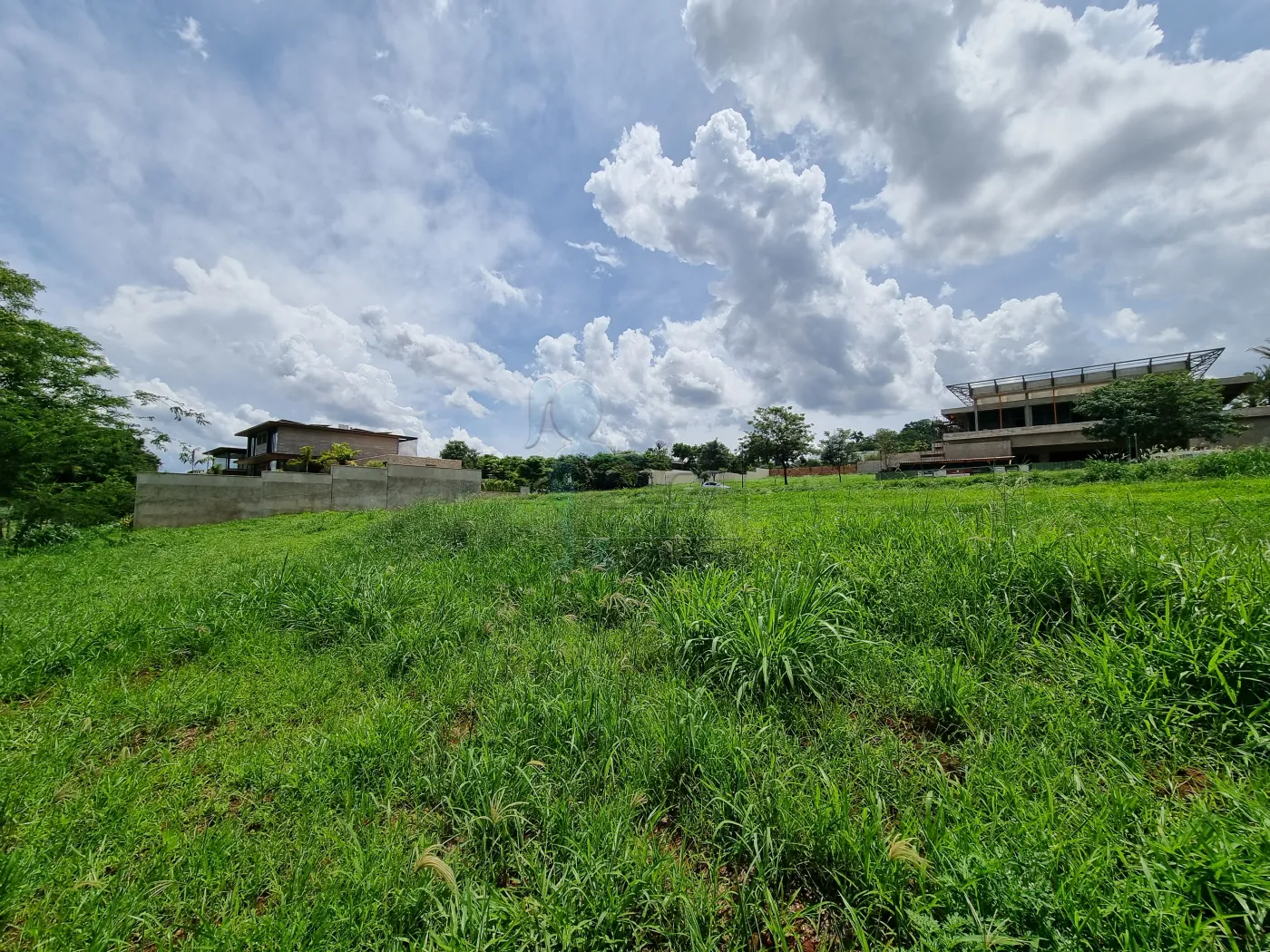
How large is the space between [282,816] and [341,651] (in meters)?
1.86

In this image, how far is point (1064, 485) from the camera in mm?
13859

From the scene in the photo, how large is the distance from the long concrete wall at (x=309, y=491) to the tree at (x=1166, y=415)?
34285 millimetres

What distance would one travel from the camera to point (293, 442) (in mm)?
37344

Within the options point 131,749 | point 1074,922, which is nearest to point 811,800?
point 1074,922

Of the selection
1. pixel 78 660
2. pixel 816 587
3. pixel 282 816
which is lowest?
pixel 282 816

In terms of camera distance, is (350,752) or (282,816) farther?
(350,752)

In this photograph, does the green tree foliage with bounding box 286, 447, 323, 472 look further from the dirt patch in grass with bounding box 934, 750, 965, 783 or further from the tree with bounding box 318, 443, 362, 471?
the dirt patch in grass with bounding box 934, 750, 965, 783

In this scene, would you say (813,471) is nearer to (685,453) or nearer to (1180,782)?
(685,453)

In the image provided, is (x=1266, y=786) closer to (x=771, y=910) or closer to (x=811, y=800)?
(x=811, y=800)

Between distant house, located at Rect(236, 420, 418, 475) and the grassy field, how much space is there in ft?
129

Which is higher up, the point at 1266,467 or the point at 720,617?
the point at 1266,467

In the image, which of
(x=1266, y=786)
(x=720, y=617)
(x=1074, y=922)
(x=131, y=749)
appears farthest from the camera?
(x=720, y=617)

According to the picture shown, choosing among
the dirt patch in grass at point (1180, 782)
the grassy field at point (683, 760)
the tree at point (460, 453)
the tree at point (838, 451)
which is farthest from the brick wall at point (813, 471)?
the dirt patch in grass at point (1180, 782)

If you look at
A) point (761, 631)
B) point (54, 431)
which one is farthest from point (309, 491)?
point (761, 631)
